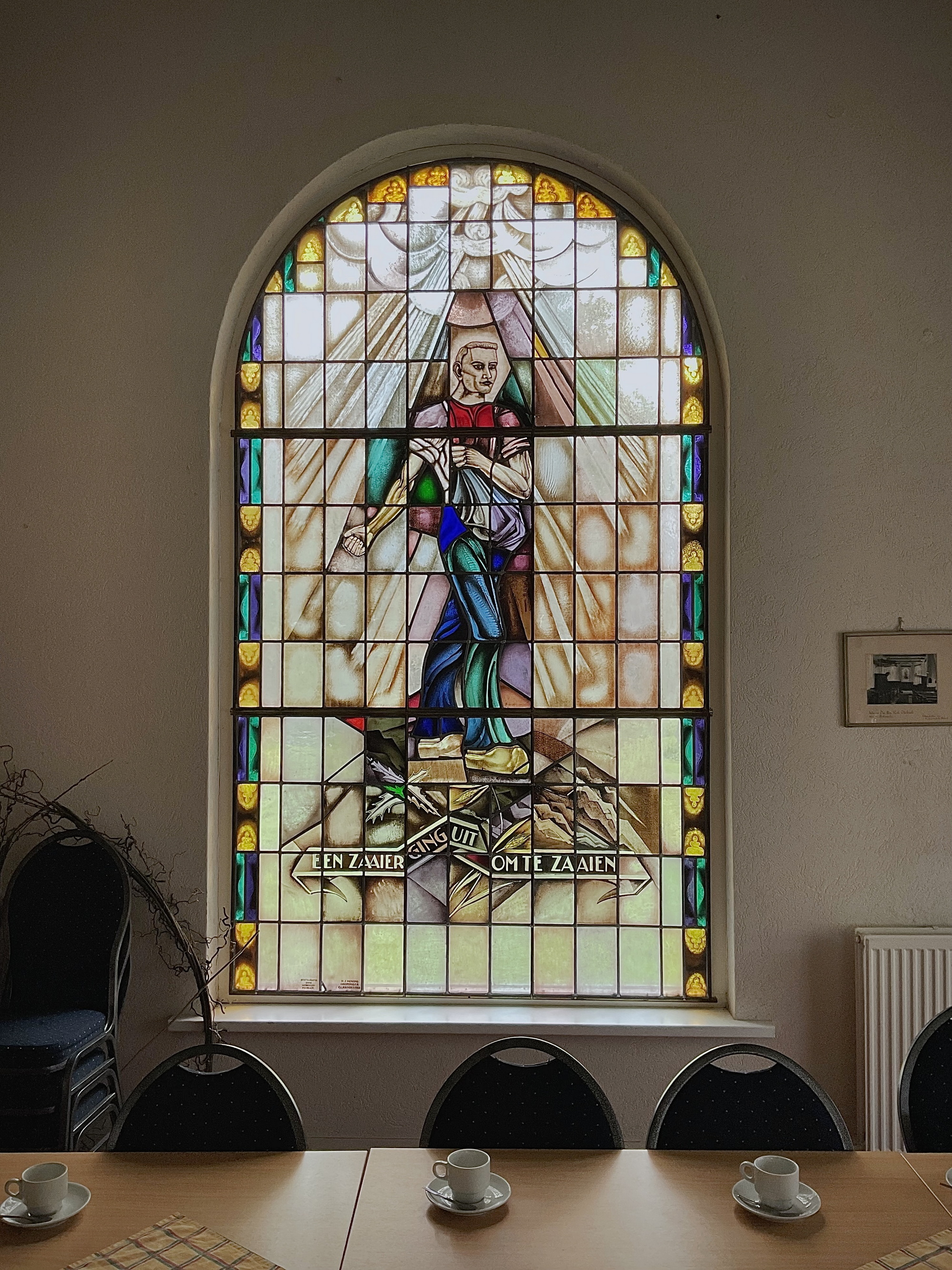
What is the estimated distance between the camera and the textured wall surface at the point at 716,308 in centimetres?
359

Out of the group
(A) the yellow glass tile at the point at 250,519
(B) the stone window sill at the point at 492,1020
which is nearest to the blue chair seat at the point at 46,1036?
(B) the stone window sill at the point at 492,1020

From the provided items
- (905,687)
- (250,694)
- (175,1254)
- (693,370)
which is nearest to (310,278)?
(693,370)

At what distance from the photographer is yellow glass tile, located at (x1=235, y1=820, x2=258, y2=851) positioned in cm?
377

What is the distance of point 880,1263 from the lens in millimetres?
1729

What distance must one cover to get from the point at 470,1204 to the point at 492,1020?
5.41ft

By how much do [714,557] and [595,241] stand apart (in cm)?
125

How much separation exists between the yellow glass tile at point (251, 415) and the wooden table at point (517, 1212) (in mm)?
2540

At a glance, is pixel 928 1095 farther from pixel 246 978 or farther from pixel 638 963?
pixel 246 978

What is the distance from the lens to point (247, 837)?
149 inches

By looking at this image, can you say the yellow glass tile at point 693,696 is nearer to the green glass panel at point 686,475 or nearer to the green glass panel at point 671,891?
the green glass panel at point 671,891

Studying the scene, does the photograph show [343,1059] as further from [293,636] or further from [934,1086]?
[934,1086]

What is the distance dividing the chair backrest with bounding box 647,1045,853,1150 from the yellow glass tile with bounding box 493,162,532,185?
120 inches

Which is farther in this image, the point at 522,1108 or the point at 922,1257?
the point at 522,1108

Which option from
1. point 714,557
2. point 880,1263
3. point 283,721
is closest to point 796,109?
point 714,557
